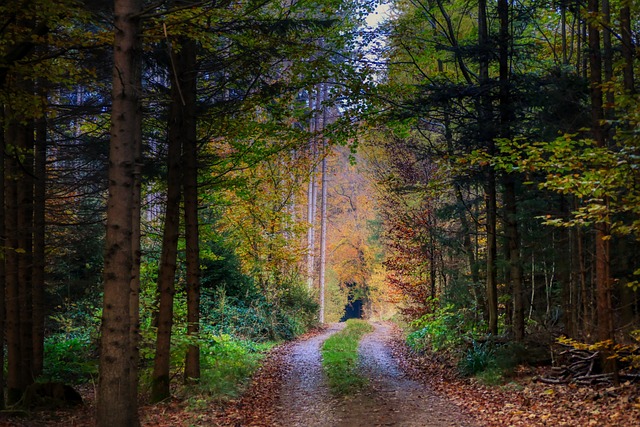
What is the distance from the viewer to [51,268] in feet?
51.1

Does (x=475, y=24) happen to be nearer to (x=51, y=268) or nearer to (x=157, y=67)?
(x=157, y=67)

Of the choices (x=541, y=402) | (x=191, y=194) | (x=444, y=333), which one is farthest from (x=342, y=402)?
(x=444, y=333)

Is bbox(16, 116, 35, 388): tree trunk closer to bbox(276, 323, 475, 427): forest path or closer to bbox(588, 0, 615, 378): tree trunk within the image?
bbox(276, 323, 475, 427): forest path

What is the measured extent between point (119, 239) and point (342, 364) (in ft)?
31.3

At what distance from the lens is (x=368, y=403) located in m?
9.74

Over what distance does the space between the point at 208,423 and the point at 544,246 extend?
8.60m

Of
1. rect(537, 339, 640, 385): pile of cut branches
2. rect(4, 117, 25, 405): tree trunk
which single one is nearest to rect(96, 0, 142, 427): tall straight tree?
rect(4, 117, 25, 405): tree trunk

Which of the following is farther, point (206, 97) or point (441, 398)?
point (206, 97)

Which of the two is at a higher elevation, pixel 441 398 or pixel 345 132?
pixel 345 132

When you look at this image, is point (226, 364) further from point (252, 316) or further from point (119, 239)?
point (119, 239)

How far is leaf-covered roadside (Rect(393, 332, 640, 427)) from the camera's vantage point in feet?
24.4

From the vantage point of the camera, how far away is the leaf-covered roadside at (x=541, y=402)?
7.44m

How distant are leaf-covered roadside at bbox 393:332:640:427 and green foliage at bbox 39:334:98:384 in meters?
8.42

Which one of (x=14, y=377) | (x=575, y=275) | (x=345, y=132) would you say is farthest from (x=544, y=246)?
(x=14, y=377)
